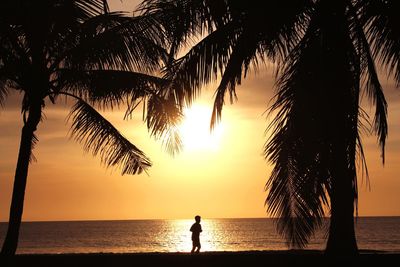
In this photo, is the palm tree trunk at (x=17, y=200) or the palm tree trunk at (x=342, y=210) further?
the palm tree trunk at (x=17, y=200)

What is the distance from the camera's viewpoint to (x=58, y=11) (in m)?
11.7

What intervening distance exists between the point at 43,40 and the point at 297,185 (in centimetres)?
552

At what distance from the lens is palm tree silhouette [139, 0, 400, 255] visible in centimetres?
970

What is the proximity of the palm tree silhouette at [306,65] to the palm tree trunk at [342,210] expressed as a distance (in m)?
0.02

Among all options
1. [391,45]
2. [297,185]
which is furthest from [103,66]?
[391,45]

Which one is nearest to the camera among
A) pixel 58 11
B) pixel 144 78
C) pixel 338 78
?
pixel 338 78

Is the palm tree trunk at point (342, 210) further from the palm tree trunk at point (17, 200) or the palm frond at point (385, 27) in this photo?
the palm tree trunk at point (17, 200)

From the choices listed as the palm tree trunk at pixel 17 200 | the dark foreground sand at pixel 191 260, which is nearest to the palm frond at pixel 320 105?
the dark foreground sand at pixel 191 260

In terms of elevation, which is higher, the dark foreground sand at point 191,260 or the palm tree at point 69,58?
the palm tree at point 69,58

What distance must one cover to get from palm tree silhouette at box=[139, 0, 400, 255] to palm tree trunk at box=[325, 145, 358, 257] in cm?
2

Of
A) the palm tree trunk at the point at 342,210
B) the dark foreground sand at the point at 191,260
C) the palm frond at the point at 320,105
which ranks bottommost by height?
the dark foreground sand at the point at 191,260

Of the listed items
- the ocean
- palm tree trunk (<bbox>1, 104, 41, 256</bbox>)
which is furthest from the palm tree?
the ocean

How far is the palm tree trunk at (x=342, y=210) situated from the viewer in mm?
10562

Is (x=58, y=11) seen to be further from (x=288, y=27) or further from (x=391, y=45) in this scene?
(x=391, y=45)
